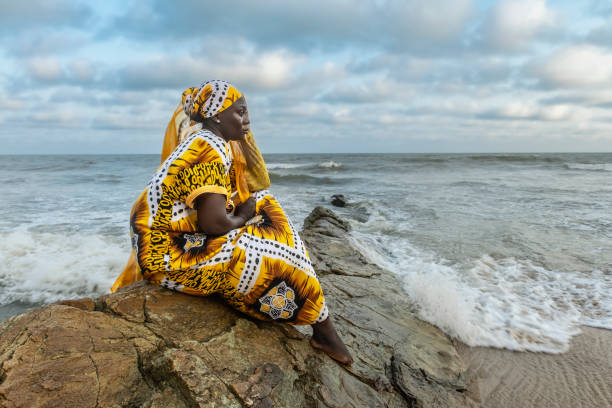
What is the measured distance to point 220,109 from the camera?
6.85 feet

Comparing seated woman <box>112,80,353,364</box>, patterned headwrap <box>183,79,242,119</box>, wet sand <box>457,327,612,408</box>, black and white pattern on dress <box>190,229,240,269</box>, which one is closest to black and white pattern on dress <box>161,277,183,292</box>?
seated woman <box>112,80,353,364</box>

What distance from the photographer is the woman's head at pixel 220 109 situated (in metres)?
2.09

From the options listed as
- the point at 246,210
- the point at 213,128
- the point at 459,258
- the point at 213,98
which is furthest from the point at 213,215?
the point at 459,258

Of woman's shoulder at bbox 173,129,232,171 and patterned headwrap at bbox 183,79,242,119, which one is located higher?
patterned headwrap at bbox 183,79,242,119

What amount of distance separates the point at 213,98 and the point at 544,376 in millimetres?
3004

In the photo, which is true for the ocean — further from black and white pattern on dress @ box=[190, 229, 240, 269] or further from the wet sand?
black and white pattern on dress @ box=[190, 229, 240, 269]

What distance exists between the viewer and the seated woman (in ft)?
6.26

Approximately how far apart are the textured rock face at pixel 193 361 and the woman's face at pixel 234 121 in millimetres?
1027

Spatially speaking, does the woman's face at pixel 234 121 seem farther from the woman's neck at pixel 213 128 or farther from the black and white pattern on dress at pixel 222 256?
the black and white pattern on dress at pixel 222 256

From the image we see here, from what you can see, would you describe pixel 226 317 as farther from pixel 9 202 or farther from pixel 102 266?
pixel 9 202

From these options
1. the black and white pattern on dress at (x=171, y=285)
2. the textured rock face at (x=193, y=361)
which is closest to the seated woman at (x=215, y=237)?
the black and white pattern on dress at (x=171, y=285)

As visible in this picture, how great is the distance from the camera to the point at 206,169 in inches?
74.7

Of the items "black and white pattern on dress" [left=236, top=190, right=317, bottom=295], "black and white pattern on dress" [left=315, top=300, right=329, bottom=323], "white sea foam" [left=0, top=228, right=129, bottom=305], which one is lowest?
"white sea foam" [left=0, top=228, right=129, bottom=305]

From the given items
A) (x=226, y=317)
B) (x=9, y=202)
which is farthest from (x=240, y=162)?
(x=9, y=202)
